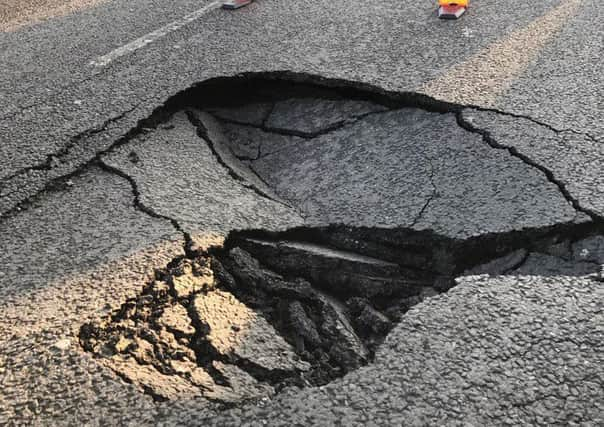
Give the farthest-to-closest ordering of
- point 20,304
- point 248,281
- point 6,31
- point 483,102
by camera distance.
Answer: point 6,31 → point 483,102 → point 248,281 → point 20,304

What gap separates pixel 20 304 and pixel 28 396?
1.59 feet

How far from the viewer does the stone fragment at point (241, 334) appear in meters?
2.37

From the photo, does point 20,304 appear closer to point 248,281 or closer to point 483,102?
point 248,281

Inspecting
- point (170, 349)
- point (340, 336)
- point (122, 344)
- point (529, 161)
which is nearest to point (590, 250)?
point (529, 161)

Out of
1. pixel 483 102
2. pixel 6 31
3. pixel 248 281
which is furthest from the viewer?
pixel 6 31

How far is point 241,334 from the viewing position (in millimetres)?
2494

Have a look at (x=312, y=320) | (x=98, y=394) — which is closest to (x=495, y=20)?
(x=312, y=320)

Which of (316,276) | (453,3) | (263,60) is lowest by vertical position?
(316,276)

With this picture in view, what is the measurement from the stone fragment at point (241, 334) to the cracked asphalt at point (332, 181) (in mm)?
223

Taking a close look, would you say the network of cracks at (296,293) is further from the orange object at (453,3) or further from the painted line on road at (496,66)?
the orange object at (453,3)

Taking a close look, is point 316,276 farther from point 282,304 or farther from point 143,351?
point 143,351

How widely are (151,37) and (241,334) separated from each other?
10.7ft

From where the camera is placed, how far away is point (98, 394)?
214 cm

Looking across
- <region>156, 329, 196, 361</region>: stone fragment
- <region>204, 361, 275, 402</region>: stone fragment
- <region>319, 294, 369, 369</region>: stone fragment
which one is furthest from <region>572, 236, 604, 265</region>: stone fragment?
<region>156, 329, 196, 361</region>: stone fragment
